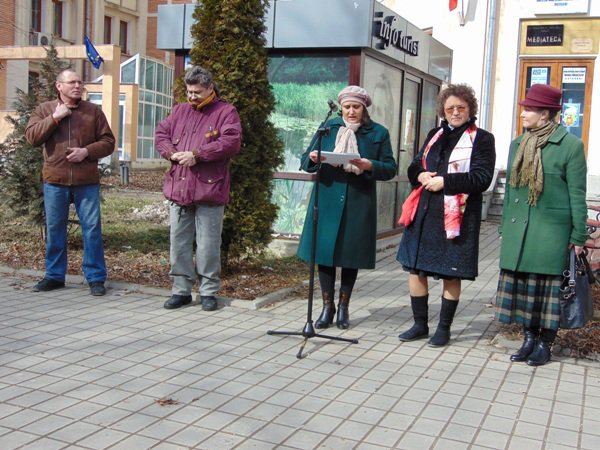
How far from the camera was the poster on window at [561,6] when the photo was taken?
16.8 m

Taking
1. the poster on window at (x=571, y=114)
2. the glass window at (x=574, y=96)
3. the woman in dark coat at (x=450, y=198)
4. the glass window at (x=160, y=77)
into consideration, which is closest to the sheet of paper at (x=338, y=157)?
the woman in dark coat at (x=450, y=198)

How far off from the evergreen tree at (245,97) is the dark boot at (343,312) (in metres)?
1.87

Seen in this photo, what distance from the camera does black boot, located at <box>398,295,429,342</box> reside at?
559 cm

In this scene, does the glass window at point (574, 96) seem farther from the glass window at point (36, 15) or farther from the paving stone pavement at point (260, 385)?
the glass window at point (36, 15)

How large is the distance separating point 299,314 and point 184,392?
Result: 2230mm

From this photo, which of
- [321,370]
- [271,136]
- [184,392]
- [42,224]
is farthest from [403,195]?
[184,392]

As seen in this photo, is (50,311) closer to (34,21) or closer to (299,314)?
(299,314)

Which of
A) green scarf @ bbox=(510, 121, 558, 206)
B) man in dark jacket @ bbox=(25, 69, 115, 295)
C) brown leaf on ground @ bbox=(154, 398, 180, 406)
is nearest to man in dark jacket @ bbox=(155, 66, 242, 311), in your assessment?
man in dark jacket @ bbox=(25, 69, 115, 295)

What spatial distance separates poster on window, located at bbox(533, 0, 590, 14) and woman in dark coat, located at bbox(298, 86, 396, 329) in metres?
13.2

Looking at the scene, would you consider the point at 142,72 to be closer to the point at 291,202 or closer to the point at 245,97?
the point at 291,202

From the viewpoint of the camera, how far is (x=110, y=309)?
6.22 metres

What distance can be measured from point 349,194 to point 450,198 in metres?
0.87

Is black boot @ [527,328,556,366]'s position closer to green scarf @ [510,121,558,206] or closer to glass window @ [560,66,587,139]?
green scarf @ [510,121,558,206]

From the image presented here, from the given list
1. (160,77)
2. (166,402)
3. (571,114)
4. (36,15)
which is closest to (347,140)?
(166,402)
